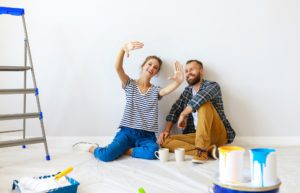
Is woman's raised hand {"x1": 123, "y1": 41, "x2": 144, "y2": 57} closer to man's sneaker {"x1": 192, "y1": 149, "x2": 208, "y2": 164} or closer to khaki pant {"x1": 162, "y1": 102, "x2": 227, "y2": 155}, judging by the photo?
khaki pant {"x1": 162, "y1": 102, "x2": 227, "y2": 155}

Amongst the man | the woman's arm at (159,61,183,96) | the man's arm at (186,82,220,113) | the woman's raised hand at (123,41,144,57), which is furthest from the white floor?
the woman's raised hand at (123,41,144,57)

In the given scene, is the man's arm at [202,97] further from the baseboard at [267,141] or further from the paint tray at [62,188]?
the paint tray at [62,188]

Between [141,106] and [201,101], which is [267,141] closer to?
[201,101]

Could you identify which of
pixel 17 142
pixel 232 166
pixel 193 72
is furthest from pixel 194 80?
pixel 232 166

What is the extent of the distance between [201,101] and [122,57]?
637 mm

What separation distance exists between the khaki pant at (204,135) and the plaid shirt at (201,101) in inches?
2.1

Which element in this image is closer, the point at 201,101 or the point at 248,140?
the point at 201,101

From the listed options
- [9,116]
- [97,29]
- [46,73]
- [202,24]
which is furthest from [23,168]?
[202,24]

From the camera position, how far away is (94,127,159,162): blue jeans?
2.04 meters

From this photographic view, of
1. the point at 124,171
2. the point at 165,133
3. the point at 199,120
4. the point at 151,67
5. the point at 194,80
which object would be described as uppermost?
the point at 151,67

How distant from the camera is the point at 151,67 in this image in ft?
7.55

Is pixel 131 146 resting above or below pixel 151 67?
below

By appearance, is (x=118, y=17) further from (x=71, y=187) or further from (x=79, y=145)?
(x=71, y=187)

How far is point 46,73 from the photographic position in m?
2.45
